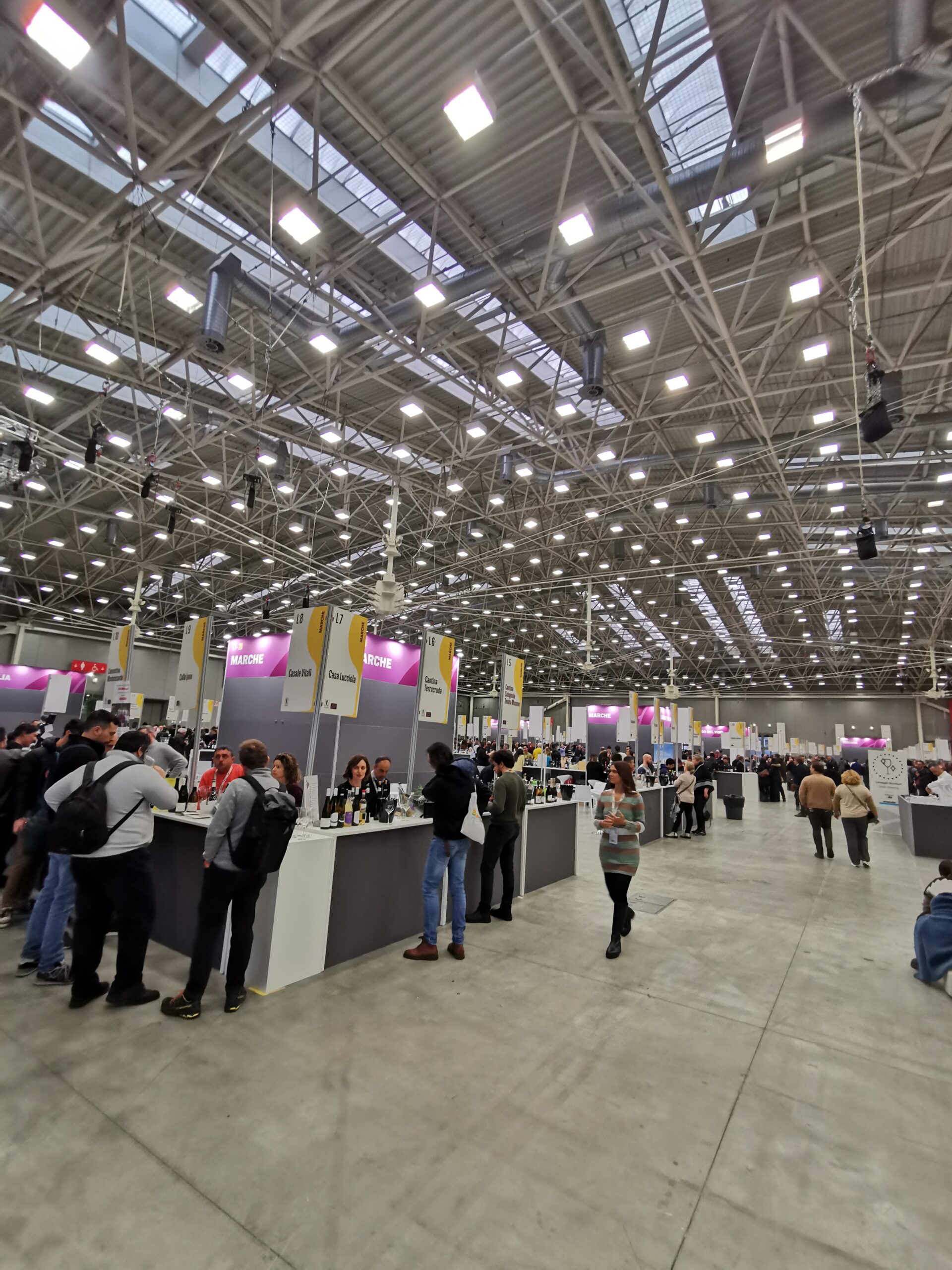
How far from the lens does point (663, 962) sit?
4277 mm

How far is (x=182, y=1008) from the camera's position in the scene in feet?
10.1

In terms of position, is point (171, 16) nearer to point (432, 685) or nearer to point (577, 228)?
point (577, 228)

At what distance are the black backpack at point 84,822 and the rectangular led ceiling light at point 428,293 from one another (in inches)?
228

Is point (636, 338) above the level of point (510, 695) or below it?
above

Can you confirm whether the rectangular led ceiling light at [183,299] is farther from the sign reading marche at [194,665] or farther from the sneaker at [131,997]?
the sneaker at [131,997]

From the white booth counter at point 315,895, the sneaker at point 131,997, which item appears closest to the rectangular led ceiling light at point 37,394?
the white booth counter at point 315,895

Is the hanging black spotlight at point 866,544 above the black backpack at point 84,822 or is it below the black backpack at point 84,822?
above

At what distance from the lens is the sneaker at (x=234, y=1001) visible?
3.15 m

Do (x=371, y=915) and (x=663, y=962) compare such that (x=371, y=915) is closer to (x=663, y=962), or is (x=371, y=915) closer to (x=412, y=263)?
(x=663, y=962)

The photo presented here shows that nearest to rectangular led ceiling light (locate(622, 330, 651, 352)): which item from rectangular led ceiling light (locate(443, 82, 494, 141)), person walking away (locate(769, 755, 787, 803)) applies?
rectangular led ceiling light (locate(443, 82, 494, 141))

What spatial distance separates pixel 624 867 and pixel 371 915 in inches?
73.5

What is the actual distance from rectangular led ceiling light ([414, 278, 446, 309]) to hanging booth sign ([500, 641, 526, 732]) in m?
4.38

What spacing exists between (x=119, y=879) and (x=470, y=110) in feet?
18.9

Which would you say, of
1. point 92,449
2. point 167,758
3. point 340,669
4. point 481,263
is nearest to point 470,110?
point 481,263
